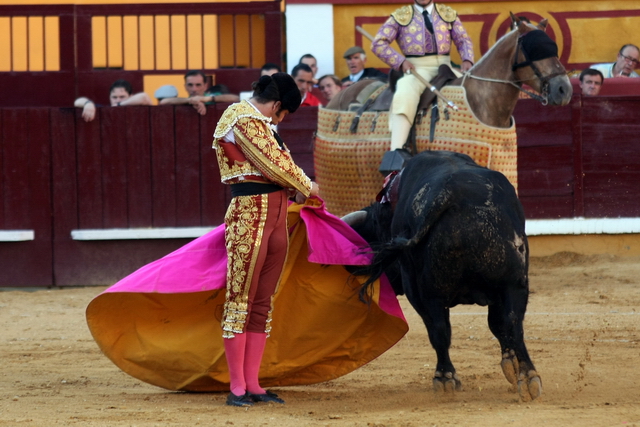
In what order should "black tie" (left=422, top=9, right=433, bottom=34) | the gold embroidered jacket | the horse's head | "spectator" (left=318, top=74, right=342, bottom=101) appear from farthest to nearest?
"spectator" (left=318, top=74, right=342, bottom=101) → "black tie" (left=422, top=9, right=433, bottom=34) → the horse's head → the gold embroidered jacket

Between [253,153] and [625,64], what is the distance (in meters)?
5.59

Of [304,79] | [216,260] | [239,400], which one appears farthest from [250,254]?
[304,79]

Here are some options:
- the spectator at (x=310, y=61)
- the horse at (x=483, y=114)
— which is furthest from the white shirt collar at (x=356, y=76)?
the horse at (x=483, y=114)

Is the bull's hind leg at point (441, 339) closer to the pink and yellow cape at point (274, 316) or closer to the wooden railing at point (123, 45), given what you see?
the pink and yellow cape at point (274, 316)

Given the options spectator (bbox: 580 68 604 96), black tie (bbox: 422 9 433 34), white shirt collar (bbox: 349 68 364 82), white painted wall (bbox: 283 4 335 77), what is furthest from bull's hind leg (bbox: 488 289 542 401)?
white painted wall (bbox: 283 4 335 77)

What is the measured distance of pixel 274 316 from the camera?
4.35m

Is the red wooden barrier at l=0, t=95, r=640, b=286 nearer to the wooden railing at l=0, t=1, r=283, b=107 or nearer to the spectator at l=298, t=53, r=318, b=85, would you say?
the spectator at l=298, t=53, r=318, b=85

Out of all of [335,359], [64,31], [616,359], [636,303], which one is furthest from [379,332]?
[64,31]

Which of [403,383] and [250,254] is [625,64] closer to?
[403,383]

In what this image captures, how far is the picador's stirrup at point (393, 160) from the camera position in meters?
5.80

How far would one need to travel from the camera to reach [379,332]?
4.39 metres

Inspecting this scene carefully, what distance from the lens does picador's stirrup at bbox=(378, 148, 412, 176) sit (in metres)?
5.80

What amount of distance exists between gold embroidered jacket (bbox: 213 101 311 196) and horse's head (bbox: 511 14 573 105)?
2.40m

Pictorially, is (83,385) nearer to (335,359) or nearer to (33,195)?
(335,359)
